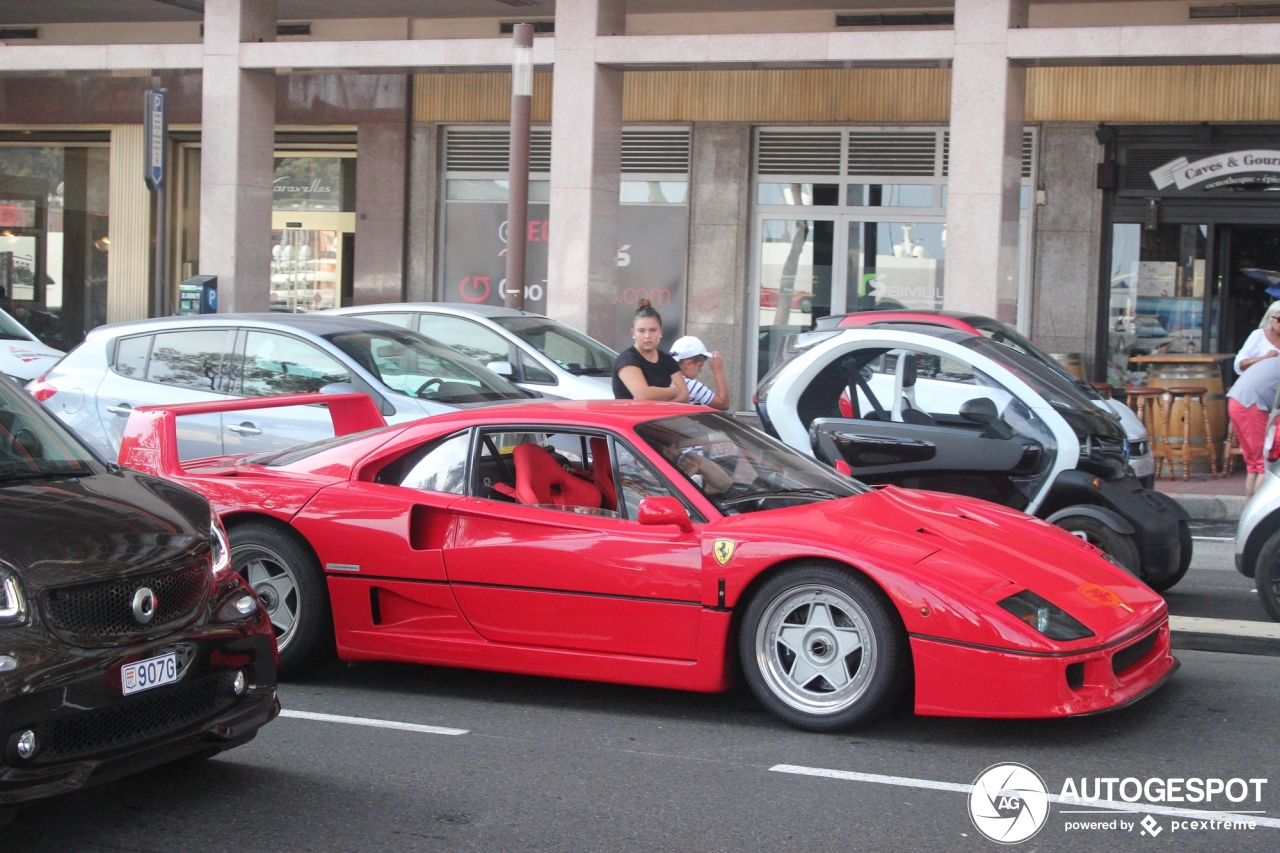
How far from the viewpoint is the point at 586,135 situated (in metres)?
15.5

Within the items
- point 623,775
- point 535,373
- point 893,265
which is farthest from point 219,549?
point 893,265

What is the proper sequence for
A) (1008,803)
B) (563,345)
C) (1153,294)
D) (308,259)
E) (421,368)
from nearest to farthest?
1. (1008,803)
2. (421,368)
3. (563,345)
4. (1153,294)
5. (308,259)

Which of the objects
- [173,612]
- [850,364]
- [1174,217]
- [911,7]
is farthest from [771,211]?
[173,612]

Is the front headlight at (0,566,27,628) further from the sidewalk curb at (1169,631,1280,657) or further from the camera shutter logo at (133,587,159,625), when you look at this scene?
the sidewalk curb at (1169,631,1280,657)

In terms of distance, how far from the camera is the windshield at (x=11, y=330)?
1484cm

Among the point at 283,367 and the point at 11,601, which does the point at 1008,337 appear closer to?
the point at 283,367

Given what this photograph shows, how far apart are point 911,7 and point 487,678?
44.3 feet

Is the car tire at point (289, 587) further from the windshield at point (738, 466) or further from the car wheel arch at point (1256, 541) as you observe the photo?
the car wheel arch at point (1256, 541)

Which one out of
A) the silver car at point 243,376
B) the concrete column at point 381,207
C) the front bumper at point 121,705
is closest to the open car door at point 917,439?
the silver car at point 243,376

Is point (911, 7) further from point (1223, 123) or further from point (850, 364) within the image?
point (850, 364)

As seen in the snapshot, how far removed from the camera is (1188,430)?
13.1 m

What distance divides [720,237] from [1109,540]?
11218 mm

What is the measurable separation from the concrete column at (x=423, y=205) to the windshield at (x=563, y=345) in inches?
285

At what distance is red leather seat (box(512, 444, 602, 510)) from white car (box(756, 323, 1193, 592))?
9.12 ft
